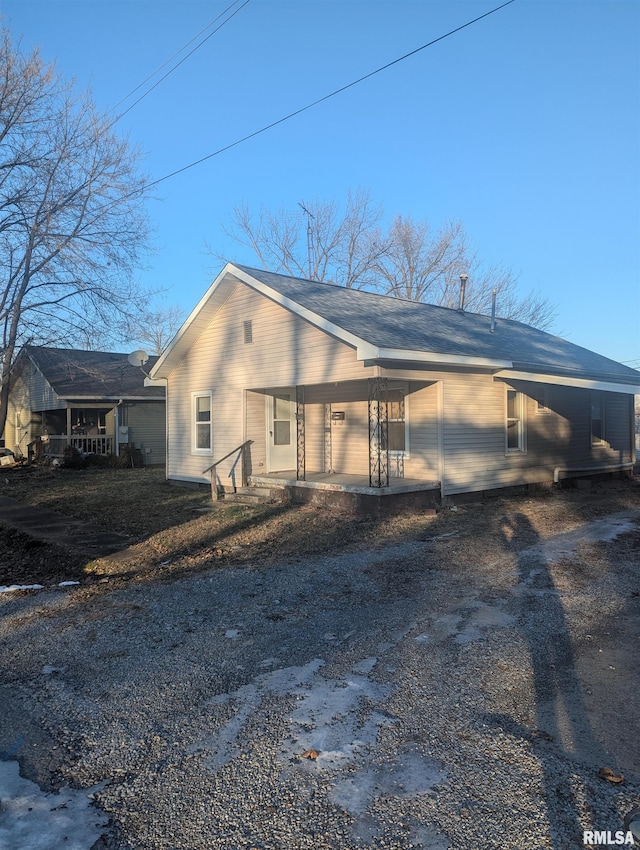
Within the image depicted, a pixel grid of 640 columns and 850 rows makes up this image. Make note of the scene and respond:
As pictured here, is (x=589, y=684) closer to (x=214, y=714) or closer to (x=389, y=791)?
(x=389, y=791)

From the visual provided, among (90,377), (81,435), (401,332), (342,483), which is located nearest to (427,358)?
(401,332)

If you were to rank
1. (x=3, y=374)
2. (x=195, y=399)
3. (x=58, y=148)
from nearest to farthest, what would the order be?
(x=195, y=399)
(x=58, y=148)
(x=3, y=374)

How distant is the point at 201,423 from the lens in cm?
1539

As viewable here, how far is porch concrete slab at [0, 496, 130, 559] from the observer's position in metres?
9.10

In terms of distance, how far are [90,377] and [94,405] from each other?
1934mm

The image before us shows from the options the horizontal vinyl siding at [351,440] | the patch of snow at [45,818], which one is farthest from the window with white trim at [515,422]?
the patch of snow at [45,818]

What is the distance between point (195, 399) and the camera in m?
15.6

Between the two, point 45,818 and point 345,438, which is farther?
point 345,438

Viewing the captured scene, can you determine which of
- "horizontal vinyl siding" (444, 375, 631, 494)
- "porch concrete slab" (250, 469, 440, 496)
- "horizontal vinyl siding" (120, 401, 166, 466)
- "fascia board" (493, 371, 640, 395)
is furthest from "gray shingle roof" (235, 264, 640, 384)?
"horizontal vinyl siding" (120, 401, 166, 466)

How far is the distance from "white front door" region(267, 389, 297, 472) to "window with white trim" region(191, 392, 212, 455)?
1813 mm

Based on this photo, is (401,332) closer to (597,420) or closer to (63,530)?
(63,530)

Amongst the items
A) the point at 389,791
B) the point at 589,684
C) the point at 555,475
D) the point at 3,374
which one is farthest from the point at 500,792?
the point at 3,374

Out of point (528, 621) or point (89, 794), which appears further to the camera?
point (528, 621)

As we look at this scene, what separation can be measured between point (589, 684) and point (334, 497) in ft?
25.3
